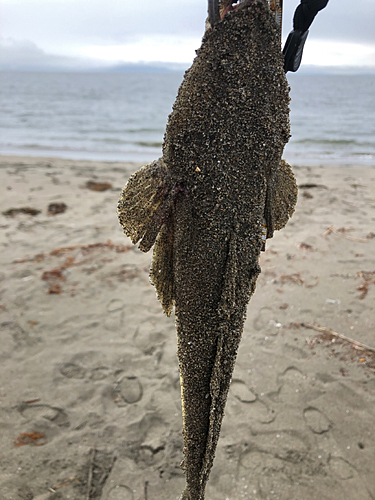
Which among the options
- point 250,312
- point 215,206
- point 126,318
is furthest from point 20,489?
point 250,312

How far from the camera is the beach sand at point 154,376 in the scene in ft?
9.04

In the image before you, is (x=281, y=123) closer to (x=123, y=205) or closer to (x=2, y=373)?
(x=123, y=205)

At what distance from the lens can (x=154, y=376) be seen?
360 centimetres

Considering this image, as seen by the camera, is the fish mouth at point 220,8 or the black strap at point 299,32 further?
the black strap at point 299,32

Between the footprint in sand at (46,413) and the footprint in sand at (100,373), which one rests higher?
the footprint in sand at (100,373)

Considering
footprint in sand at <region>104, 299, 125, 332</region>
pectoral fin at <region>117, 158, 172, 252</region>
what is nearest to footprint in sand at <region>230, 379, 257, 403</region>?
footprint in sand at <region>104, 299, 125, 332</region>

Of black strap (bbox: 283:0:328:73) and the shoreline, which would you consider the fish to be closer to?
black strap (bbox: 283:0:328:73)

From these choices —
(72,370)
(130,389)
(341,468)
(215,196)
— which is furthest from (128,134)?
(215,196)

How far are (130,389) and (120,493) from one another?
93cm

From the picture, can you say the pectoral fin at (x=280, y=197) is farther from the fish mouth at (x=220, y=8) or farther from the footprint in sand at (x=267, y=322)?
the footprint in sand at (x=267, y=322)

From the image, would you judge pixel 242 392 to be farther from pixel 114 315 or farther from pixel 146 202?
pixel 146 202

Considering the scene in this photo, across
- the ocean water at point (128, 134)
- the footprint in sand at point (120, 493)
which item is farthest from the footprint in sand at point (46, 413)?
the ocean water at point (128, 134)

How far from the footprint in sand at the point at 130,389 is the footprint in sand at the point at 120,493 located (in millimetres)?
741

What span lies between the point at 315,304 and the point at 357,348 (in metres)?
0.79
